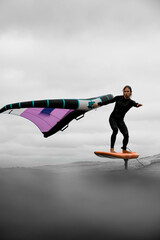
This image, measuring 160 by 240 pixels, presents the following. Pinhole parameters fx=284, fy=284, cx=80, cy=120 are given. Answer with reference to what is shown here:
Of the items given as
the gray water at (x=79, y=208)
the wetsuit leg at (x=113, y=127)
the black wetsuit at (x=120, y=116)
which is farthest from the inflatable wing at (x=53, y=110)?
the gray water at (x=79, y=208)

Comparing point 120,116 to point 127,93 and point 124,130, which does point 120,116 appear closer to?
point 124,130

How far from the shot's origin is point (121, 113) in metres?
9.88

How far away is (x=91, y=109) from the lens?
9.40m

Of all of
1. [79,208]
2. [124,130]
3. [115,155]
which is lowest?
[79,208]

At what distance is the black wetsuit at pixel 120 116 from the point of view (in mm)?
9695

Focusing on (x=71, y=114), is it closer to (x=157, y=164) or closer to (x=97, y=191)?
(x=97, y=191)

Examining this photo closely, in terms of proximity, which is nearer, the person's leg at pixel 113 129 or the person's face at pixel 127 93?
the person's face at pixel 127 93

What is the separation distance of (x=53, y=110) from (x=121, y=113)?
8.42 ft

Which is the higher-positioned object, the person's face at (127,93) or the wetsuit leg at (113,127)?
the person's face at (127,93)

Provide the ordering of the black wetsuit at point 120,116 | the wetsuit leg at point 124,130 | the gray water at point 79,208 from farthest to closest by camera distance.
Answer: the wetsuit leg at point 124,130 < the black wetsuit at point 120,116 < the gray water at point 79,208

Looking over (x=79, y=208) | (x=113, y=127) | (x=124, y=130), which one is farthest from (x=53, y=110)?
(x=79, y=208)

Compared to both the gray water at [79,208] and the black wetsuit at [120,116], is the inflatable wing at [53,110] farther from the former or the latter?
the gray water at [79,208]

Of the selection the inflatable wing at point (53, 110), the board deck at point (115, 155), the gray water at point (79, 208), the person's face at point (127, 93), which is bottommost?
the gray water at point (79, 208)

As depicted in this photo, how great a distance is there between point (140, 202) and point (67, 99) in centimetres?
372
